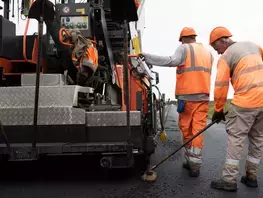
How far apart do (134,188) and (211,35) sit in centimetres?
191

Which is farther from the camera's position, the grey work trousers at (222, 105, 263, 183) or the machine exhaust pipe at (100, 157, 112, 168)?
the grey work trousers at (222, 105, 263, 183)

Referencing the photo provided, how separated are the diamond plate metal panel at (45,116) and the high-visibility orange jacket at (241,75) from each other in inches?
59.6

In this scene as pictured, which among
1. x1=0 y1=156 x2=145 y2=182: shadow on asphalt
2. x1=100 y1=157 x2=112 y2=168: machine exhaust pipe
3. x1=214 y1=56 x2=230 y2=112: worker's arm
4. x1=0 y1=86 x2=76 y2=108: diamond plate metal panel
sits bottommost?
x1=0 y1=156 x2=145 y2=182: shadow on asphalt

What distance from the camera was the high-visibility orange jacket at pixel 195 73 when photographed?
432 cm

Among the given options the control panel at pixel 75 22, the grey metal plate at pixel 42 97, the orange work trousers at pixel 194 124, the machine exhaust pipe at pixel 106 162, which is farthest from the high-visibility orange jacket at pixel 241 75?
the control panel at pixel 75 22

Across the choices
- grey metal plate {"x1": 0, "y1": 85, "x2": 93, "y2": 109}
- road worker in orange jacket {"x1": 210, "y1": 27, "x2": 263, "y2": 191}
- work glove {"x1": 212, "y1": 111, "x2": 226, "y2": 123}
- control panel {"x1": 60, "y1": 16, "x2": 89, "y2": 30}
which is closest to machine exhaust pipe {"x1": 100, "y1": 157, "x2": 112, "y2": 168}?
grey metal plate {"x1": 0, "y1": 85, "x2": 93, "y2": 109}

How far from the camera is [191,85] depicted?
14.2 ft

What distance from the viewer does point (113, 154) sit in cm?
345

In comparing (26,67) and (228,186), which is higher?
(26,67)

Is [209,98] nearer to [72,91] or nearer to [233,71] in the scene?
[233,71]

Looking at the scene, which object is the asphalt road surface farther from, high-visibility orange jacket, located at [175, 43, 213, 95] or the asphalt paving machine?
high-visibility orange jacket, located at [175, 43, 213, 95]

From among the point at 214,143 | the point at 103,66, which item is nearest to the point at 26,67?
the point at 103,66

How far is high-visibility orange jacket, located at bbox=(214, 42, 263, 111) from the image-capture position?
353 centimetres

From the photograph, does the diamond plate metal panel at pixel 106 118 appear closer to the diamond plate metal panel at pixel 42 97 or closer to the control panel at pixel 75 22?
the diamond plate metal panel at pixel 42 97
